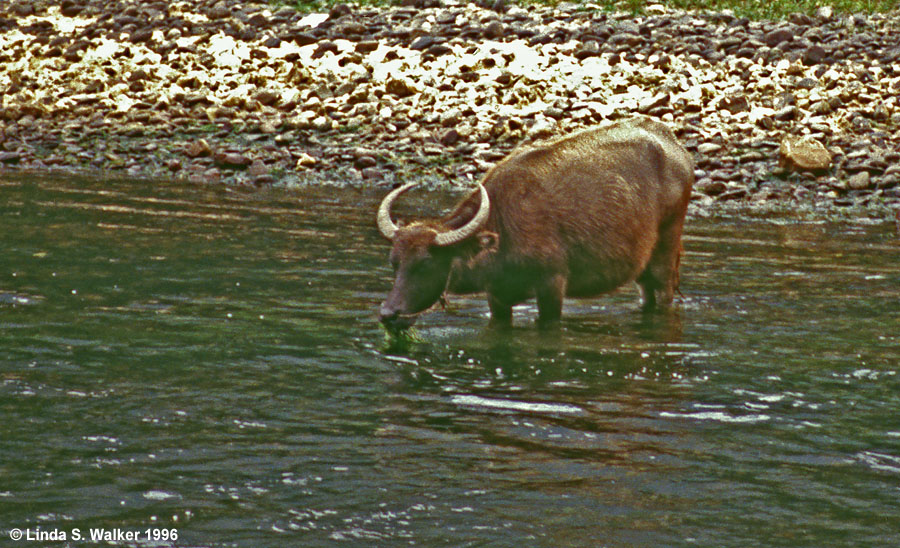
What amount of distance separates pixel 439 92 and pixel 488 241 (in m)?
11.5

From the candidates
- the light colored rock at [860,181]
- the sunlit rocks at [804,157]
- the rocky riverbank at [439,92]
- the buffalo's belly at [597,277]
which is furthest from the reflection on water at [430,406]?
the rocky riverbank at [439,92]

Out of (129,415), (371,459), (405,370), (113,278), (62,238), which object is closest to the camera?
(371,459)

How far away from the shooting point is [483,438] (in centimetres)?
766

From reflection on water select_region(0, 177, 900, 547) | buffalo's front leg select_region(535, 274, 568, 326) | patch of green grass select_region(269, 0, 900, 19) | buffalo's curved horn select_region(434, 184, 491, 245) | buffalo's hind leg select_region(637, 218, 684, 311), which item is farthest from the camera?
patch of green grass select_region(269, 0, 900, 19)

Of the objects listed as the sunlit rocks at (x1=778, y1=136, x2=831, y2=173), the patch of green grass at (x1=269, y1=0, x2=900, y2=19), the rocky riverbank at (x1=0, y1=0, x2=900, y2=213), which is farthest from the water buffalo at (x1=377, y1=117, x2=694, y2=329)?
the patch of green grass at (x1=269, y1=0, x2=900, y2=19)

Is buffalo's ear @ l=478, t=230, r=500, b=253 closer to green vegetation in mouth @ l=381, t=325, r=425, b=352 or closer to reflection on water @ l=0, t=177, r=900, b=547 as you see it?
reflection on water @ l=0, t=177, r=900, b=547

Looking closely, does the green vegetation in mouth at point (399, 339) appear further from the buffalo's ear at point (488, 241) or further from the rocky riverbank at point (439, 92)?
the rocky riverbank at point (439, 92)

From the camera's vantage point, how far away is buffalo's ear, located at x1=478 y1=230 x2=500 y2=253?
10.2m

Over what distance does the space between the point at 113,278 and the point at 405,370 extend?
4.01 m

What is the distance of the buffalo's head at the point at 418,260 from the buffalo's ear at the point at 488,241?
64 mm

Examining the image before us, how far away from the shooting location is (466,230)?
1011 cm

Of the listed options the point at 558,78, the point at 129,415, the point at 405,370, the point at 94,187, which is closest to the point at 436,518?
the point at 129,415

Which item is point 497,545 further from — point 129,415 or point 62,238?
point 62,238

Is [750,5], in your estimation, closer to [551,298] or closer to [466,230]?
[551,298]
